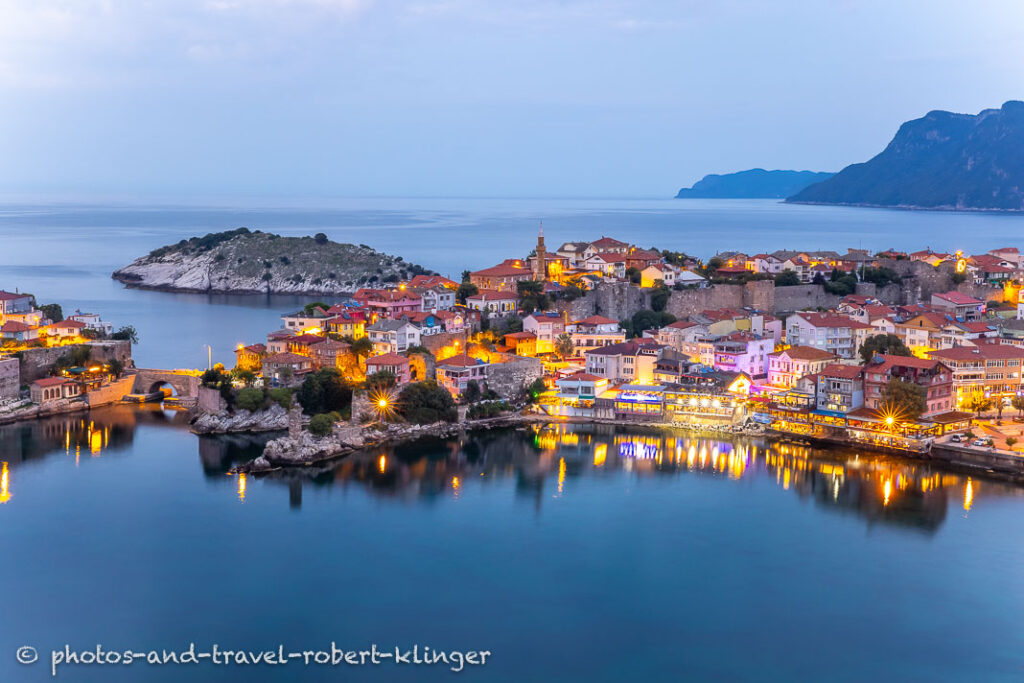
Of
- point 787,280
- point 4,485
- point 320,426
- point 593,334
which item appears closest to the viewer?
point 4,485

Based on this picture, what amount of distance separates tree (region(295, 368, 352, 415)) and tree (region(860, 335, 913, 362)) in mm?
6497

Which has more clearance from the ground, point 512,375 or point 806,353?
point 806,353

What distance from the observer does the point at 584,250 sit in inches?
758

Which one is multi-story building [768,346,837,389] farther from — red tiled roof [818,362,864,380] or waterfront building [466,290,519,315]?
waterfront building [466,290,519,315]

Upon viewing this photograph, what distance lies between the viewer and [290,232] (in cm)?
4297

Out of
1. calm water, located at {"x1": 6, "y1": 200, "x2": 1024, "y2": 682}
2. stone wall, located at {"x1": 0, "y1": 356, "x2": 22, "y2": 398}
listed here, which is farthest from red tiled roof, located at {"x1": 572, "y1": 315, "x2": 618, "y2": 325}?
stone wall, located at {"x1": 0, "y1": 356, "x2": 22, "y2": 398}

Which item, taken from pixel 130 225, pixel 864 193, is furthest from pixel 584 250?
pixel 864 193

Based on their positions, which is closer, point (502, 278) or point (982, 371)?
point (982, 371)

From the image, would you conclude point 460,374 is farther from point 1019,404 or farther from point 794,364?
point 1019,404

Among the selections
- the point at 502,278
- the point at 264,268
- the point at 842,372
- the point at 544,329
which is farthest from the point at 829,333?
the point at 264,268

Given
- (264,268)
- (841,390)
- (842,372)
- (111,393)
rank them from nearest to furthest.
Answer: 1. (841,390)
2. (842,372)
3. (111,393)
4. (264,268)

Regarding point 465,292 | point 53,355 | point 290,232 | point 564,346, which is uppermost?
point 290,232

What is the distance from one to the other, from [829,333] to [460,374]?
17.5ft

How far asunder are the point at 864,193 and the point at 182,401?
210 feet
